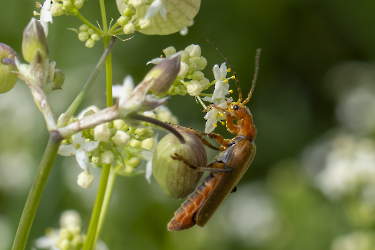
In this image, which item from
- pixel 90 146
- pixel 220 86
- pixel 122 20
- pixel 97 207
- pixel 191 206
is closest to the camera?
pixel 90 146

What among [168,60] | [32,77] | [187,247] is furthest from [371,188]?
[32,77]

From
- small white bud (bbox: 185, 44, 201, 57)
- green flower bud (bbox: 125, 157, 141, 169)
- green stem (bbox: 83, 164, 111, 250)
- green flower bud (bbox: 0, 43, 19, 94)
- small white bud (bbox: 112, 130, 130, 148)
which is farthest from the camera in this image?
green flower bud (bbox: 125, 157, 141, 169)

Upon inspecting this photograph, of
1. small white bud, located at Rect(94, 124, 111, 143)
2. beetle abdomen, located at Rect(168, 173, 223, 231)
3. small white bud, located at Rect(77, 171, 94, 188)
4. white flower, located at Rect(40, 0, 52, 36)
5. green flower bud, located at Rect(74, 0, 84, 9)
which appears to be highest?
green flower bud, located at Rect(74, 0, 84, 9)

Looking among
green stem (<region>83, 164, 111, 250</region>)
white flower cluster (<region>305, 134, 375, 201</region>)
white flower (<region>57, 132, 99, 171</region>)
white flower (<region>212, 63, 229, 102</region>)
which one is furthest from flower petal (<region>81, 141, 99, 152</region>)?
white flower cluster (<region>305, 134, 375, 201</region>)

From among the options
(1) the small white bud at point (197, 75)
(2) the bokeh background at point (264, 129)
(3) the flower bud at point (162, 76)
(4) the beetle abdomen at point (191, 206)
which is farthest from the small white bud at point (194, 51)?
(2) the bokeh background at point (264, 129)

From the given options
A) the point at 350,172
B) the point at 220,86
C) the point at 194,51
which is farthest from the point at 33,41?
the point at 350,172

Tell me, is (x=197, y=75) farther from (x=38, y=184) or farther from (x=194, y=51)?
(x=38, y=184)

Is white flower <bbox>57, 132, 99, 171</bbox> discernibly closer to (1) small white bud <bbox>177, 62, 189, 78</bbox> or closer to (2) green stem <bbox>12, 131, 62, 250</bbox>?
(2) green stem <bbox>12, 131, 62, 250</bbox>
